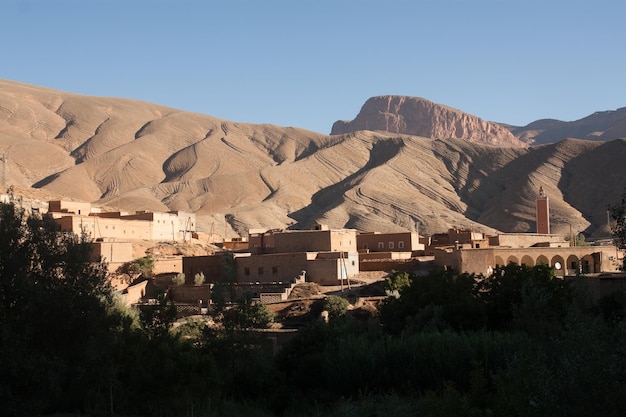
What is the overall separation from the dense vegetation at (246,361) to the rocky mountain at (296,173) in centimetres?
5096

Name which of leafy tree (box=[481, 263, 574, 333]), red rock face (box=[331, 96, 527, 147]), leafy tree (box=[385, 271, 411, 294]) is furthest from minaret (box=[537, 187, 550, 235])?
red rock face (box=[331, 96, 527, 147])

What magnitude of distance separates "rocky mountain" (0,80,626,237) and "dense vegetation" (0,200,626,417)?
50955 mm

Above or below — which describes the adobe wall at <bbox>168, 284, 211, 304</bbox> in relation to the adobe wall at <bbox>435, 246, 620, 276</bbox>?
below

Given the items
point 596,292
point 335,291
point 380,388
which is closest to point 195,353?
point 380,388

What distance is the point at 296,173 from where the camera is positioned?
99438 mm

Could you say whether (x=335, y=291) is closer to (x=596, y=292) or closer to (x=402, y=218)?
(x=596, y=292)

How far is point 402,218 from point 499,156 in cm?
2806

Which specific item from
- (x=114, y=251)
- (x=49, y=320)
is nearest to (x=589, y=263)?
(x=114, y=251)

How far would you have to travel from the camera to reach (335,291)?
29625 millimetres

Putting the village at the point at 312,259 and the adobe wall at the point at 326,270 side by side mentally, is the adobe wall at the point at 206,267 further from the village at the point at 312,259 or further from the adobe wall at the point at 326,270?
the adobe wall at the point at 326,270

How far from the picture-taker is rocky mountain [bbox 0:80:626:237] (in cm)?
7812

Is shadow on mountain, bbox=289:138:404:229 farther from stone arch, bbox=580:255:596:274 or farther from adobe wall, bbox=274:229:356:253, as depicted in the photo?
stone arch, bbox=580:255:596:274

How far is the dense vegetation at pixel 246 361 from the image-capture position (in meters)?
8.23

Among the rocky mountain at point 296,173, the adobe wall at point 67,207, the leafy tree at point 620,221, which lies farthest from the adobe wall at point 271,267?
the rocky mountain at point 296,173
